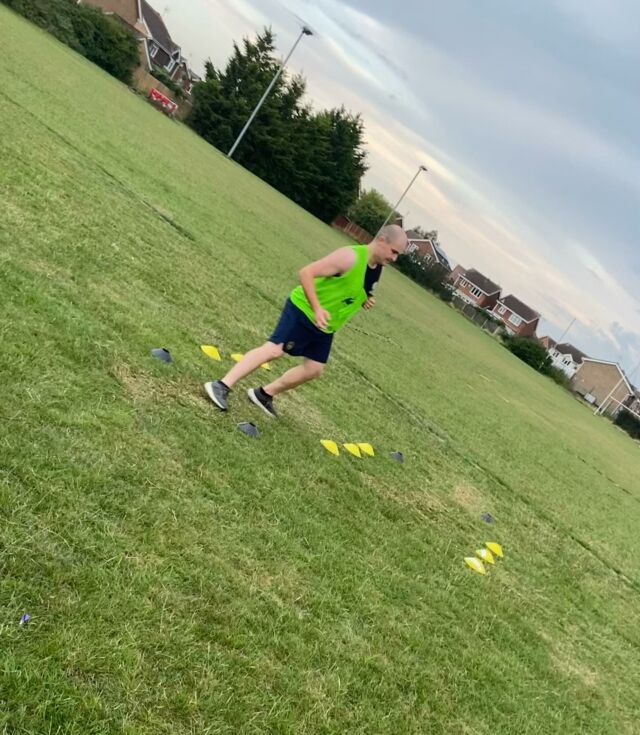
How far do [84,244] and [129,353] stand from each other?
2382 mm

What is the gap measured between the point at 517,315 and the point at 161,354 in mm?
102072

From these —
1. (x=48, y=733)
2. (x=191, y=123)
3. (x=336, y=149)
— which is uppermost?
(x=336, y=149)

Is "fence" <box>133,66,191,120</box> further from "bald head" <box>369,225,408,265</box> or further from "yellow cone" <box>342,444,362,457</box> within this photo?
"bald head" <box>369,225,408,265</box>

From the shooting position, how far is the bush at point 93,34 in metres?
38.6

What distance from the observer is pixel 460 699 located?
11.9 ft

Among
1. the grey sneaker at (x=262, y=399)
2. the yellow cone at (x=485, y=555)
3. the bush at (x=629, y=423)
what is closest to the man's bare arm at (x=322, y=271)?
the grey sneaker at (x=262, y=399)

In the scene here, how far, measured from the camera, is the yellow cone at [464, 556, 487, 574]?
549 centimetres

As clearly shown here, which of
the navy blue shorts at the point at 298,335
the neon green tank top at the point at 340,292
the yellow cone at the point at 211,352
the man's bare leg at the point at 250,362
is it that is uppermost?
the neon green tank top at the point at 340,292

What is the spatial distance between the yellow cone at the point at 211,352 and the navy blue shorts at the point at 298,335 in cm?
99

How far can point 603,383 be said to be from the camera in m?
81.6

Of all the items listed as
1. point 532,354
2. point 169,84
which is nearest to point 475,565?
point 532,354

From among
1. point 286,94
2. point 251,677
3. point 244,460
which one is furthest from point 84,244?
point 286,94

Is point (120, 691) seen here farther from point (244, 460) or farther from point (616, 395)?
point (616, 395)

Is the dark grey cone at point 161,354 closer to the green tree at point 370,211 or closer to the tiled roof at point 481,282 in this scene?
the green tree at point 370,211
